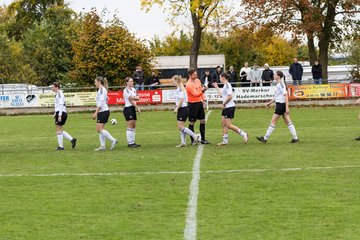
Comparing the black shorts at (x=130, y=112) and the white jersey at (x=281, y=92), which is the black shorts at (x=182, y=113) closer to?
the black shorts at (x=130, y=112)

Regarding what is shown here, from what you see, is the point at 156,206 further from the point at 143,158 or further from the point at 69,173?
the point at 143,158

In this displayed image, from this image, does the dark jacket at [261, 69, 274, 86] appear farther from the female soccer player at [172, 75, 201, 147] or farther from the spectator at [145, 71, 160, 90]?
the female soccer player at [172, 75, 201, 147]

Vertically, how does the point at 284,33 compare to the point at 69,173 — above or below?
above

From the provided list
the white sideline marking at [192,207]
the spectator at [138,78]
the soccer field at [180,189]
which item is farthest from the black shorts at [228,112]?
the spectator at [138,78]

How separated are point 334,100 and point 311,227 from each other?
29427 millimetres

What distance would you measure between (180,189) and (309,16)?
33.1 metres

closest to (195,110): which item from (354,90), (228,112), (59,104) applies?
(228,112)

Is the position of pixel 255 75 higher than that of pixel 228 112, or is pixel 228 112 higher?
pixel 255 75

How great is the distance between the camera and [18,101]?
135 ft

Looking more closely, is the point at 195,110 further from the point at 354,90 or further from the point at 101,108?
the point at 354,90

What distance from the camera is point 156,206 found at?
435 inches

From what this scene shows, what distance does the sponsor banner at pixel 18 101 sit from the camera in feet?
134

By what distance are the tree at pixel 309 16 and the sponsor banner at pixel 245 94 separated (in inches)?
276

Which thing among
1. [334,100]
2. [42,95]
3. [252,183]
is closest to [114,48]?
[42,95]
